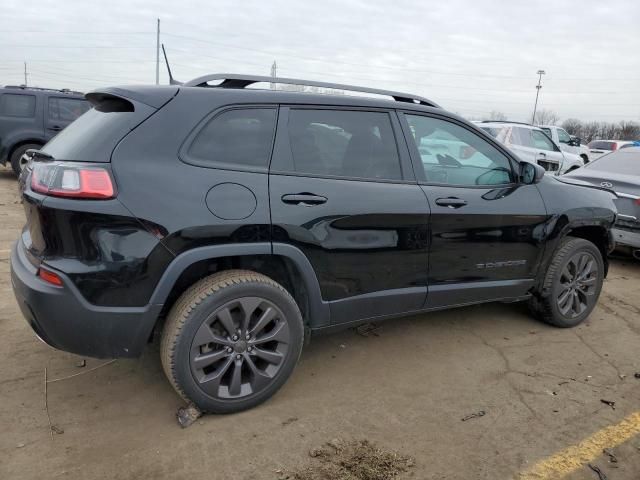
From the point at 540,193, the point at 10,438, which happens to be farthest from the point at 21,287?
the point at 540,193

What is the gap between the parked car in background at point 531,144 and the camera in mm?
12531

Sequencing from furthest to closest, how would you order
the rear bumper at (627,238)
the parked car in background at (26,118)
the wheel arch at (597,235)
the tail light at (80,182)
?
the parked car in background at (26,118) < the rear bumper at (627,238) < the wheel arch at (597,235) < the tail light at (80,182)

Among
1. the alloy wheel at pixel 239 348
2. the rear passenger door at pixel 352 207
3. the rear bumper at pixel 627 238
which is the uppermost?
the rear passenger door at pixel 352 207

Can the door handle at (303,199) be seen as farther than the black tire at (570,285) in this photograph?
No

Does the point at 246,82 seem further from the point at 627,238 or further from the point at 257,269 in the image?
the point at 627,238

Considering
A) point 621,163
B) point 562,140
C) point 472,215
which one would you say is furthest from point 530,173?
point 562,140

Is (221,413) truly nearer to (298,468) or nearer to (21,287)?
(298,468)

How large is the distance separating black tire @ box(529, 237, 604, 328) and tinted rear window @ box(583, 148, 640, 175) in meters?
3.09

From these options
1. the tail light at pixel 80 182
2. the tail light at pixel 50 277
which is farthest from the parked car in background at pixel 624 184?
the tail light at pixel 50 277

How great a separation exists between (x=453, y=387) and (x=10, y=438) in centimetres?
248

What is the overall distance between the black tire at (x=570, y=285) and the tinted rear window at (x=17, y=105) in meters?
10.1

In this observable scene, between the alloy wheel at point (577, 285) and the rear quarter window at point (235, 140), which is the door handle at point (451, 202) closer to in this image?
the rear quarter window at point (235, 140)

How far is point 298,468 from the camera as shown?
2412 millimetres

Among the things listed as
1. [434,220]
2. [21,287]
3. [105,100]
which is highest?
[105,100]
